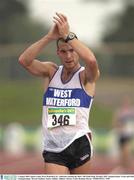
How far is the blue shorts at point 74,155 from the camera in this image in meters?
8.31

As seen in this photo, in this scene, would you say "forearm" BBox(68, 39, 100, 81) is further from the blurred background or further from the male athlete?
the blurred background

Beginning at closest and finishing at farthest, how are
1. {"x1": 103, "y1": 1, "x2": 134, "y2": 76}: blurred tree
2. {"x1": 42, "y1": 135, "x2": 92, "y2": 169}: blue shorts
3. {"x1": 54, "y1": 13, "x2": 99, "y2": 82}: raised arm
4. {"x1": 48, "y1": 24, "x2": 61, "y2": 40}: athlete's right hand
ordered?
{"x1": 54, "y1": 13, "x2": 99, "y2": 82}: raised arm, {"x1": 48, "y1": 24, "x2": 61, "y2": 40}: athlete's right hand, {"x1": 42, "y1": 135, "x2": 92, "y2": 169}: blue shorts, {"x1": 103, "y1": 1, "x2": 134, "y2": 76}: blurred tree

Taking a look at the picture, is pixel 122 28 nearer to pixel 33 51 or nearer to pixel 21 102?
pixel 21 102

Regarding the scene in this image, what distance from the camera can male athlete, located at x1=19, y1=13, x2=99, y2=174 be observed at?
27.0 feet

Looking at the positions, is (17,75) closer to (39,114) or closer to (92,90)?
(39,114)

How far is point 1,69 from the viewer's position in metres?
29.4

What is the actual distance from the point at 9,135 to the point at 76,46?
737 inches

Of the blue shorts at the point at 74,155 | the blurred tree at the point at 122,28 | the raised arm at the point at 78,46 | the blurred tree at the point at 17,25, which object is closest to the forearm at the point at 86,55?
the raised arm at the point at 78,46

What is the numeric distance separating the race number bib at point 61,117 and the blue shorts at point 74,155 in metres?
0.22

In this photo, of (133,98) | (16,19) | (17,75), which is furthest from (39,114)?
(16,19)

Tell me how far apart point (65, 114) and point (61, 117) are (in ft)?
0.19

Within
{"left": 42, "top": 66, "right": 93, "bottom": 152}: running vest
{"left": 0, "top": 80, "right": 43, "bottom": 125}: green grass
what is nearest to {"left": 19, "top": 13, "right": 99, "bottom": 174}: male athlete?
{"left": 42, "top": 66, "right": 93, "bottom": 152}: running vest

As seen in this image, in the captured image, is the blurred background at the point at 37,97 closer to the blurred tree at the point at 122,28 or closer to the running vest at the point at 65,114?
the blurred tree at the point at 122,28

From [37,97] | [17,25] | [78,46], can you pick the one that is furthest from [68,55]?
[17,25]
